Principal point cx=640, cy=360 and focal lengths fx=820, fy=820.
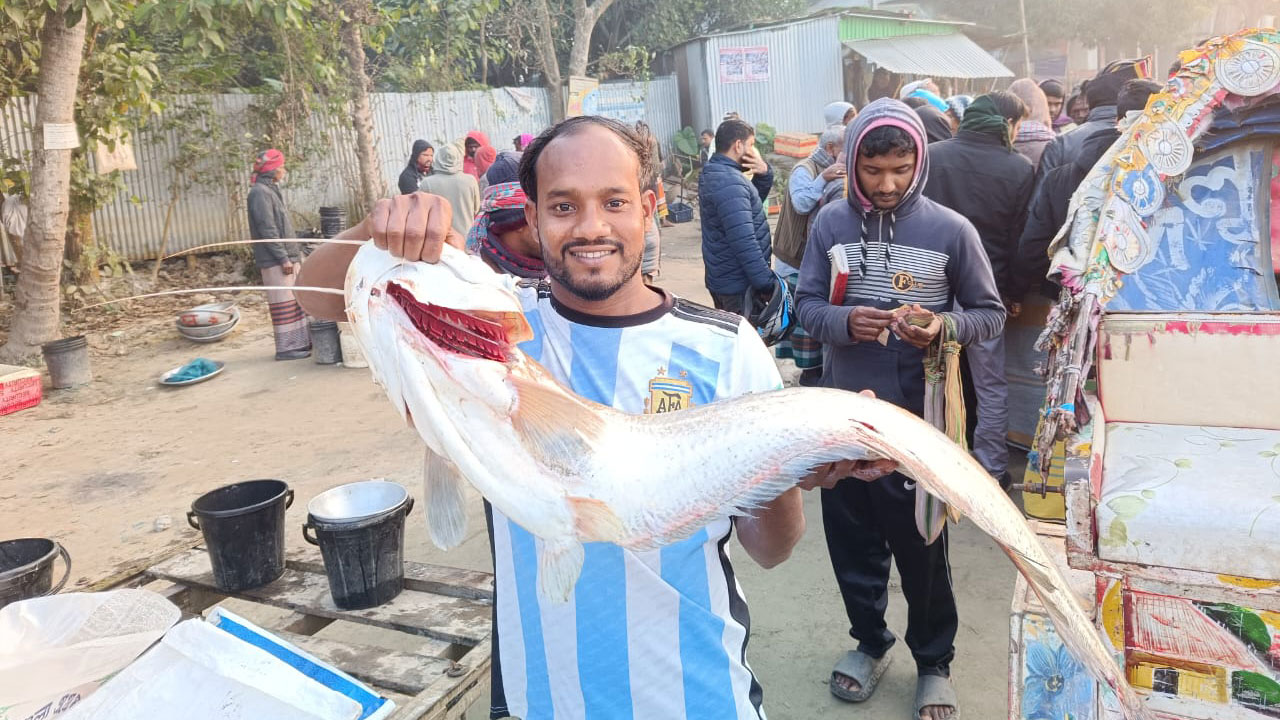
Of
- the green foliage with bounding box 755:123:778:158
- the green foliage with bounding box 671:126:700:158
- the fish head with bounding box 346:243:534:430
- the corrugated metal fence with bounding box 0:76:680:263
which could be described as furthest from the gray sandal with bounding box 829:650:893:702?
the green foliage with bounding box 671:126:700:158

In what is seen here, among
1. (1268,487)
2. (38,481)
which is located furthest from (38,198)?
(1268,487)

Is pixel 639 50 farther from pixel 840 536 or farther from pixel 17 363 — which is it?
pixel 840 536

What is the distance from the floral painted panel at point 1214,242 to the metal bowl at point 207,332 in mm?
8836

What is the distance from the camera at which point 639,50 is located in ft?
62.6

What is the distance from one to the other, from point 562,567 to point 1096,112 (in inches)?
198

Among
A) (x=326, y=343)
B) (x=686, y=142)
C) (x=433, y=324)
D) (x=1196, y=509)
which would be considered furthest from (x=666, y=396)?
(x=686, y=142)

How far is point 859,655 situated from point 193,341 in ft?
27.6

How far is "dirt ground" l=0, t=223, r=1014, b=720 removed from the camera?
332cm

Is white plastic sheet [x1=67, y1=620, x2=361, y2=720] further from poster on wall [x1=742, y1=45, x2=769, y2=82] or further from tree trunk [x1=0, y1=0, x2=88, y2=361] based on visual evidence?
poster on wall [x1=742, y1=45, x2=769, y2=82]

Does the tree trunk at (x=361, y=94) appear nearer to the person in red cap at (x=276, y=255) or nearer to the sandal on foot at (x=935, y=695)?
the person in red cap at (x=276, y=255)

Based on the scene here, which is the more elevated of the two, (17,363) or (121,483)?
(17,363)

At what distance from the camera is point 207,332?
9.09 m

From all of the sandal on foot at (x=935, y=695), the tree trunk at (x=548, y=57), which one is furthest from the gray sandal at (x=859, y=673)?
the tree trunk at (x=548, y=57)

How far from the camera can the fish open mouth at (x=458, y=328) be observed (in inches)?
50.1
